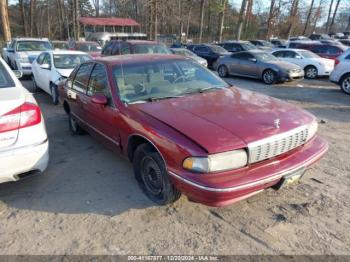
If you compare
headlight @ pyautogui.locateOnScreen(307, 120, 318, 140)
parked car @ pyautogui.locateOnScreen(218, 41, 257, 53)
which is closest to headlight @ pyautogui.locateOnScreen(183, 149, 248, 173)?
headlight @ pyautogui.locateOnScreen(307, 120, 318, 140)

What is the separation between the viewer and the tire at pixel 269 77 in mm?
12866

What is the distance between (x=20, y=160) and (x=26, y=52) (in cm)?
1148

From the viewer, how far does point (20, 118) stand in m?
3.45

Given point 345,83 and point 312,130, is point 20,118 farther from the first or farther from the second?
point 345,83

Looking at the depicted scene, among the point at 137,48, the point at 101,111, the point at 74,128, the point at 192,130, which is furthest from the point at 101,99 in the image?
the point at 137,48

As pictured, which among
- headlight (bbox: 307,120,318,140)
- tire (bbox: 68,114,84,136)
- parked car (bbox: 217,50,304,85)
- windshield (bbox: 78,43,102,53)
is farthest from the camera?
windshield (bbox: 78,43,102,53)

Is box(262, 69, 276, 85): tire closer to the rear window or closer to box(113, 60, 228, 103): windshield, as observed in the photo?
box(113, 60, 228, 103): windshield

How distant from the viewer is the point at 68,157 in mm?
5027

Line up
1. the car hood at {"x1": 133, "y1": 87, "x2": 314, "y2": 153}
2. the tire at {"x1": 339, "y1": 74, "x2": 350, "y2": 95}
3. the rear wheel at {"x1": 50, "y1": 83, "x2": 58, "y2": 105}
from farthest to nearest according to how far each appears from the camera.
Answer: the tire at {"x1": 339, "y1": 74, "x2": 350, "y2": 95} < the rear wheel at {"x1": 50, "y1": 83, "x2": 58, "y2": 105} < the car hood at {"x1": 133, "y1": 87, "x2": 314, "y2": 153}

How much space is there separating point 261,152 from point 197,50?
56.7ft

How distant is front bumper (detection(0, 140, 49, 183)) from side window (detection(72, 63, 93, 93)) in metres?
1.65

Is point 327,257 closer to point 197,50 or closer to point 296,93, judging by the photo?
point 296,93

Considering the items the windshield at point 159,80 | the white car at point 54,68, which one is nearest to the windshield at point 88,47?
the white car at point 54,68

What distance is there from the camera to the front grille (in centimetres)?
296
